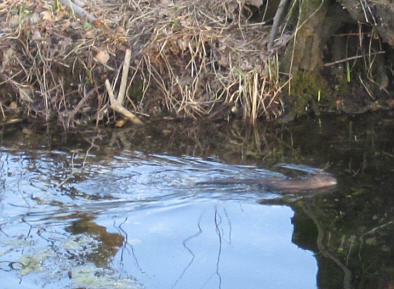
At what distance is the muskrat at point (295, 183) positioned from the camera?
17.1 ft

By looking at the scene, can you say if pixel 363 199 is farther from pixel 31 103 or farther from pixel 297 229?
pixel 31 103

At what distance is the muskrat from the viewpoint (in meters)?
5.23

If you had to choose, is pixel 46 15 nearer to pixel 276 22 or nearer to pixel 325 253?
pixel 276 22

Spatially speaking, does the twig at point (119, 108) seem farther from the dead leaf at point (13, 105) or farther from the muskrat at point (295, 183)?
the muskrat at point (295, 183)

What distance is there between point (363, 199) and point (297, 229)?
2.13 ft

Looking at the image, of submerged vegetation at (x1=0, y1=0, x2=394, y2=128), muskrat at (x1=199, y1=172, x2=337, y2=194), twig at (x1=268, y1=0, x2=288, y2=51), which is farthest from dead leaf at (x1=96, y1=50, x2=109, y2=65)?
muskrat at (x1=199, y1=172, x2=337, y2=194)

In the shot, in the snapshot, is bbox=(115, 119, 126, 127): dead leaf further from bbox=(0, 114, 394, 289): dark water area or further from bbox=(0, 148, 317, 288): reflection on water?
bbox=(0, 148, 317, 288): reflection on water

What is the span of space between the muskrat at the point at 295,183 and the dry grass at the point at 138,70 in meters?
1.35

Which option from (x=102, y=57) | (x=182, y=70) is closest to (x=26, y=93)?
(x=102, y=57)

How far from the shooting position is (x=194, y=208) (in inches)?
196

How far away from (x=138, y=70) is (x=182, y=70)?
404 millimetres

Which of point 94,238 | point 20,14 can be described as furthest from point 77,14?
point 94,238

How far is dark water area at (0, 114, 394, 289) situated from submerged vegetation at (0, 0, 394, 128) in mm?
267

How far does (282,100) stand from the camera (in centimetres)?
679
